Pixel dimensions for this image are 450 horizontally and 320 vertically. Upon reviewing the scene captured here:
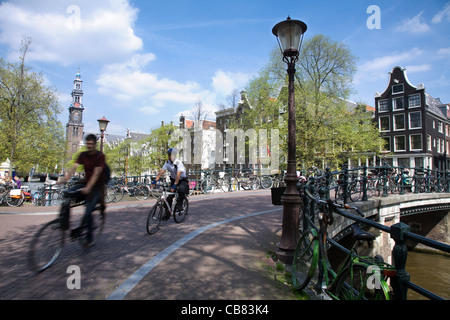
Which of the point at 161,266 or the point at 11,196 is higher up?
the point at 11,196

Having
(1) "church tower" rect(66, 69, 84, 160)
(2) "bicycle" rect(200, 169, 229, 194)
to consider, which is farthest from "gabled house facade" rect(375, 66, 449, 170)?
(1) "church tower" rect(66, 69, 84, 160)

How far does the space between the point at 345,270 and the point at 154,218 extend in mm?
4264

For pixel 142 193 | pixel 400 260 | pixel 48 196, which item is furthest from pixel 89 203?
pixel 48 196

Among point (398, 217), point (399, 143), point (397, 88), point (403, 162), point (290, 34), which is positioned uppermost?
point (397, 88)

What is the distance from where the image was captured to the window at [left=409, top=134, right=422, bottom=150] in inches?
1300

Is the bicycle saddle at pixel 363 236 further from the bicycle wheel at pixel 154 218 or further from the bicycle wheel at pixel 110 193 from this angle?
the bicycle wheel at pixel 110 193

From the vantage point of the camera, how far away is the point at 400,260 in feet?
5.77

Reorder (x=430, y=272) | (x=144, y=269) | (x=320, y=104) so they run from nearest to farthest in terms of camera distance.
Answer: (x=144, y=269) → (x=430, y=272) → (x=320, y=104)

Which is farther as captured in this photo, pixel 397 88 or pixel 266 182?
pixel 397 88

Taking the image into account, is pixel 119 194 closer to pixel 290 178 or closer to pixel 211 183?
pixel 211 183
